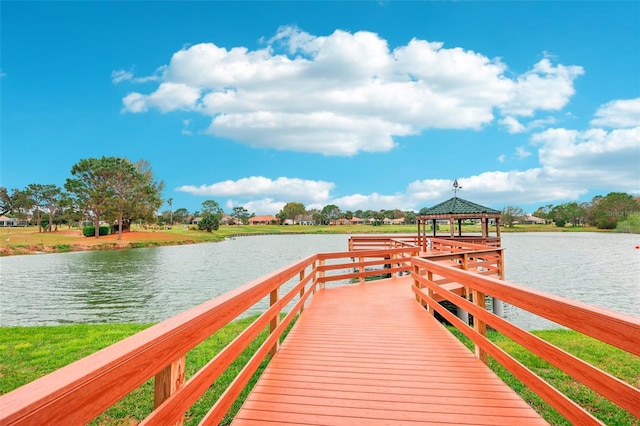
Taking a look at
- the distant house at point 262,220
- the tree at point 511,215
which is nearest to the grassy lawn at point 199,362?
the tree at point 511,215

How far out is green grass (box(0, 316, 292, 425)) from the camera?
3932mm

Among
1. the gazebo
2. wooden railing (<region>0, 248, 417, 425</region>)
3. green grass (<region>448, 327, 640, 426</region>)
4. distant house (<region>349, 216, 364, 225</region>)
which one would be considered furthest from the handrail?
distant house (<region>349, 216, 364, 225</region>)

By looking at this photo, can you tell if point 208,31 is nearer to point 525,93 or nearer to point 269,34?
point 269,34

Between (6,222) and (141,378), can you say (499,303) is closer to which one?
(141,378)

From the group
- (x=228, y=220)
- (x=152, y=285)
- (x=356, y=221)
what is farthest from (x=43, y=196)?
(x=356, y=221)

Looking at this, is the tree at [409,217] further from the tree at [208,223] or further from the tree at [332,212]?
the tree at [208,223]

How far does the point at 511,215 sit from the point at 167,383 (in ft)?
404

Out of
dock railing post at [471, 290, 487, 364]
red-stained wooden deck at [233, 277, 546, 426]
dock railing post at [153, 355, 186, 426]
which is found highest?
dock railing post at [153, 355, 186, 426]

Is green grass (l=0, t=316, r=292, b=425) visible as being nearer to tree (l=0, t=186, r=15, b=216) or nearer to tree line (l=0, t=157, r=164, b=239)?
tree line (l=0, t=157, r=164, b=239)

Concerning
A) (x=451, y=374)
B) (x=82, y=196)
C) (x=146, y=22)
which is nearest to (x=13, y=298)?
(x=451, y=374)

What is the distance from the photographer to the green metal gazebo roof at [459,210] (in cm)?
1858

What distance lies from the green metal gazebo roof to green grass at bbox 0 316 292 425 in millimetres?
14109

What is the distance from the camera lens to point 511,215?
360 feet

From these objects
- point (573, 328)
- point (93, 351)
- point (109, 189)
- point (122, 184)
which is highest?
point (122, 184)
